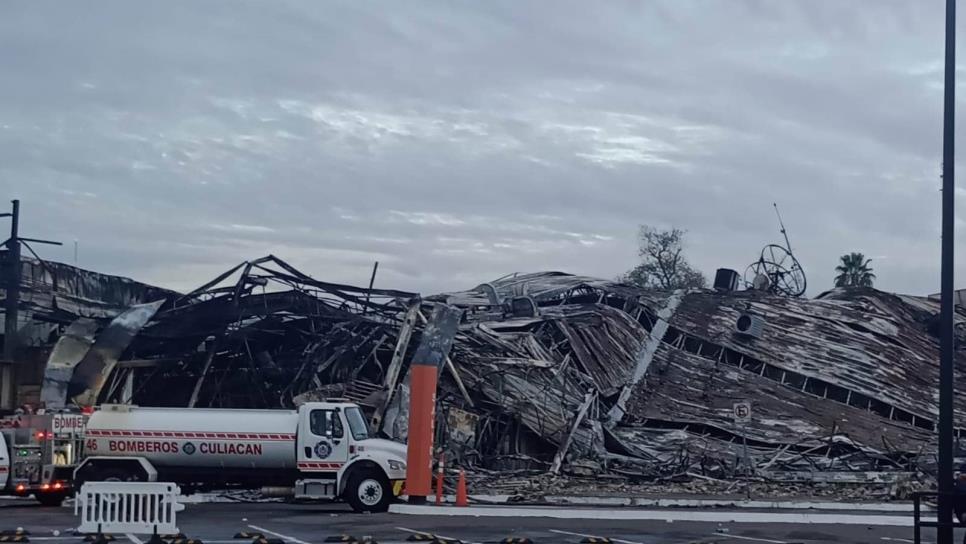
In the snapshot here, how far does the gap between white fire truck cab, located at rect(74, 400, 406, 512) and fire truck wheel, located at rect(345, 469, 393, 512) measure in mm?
21

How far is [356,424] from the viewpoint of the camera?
25656 mm

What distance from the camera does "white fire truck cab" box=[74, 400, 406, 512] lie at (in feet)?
81.5

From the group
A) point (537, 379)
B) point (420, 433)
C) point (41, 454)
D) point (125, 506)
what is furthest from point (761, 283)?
point (125, 506)

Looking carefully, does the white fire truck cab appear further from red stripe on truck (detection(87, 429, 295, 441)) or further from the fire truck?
the fire truck

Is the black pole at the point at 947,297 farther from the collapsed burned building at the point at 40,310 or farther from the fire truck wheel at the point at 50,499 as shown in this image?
the collapsed burned building at the point at 40,310

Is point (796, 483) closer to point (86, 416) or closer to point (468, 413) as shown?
point (468, 413)

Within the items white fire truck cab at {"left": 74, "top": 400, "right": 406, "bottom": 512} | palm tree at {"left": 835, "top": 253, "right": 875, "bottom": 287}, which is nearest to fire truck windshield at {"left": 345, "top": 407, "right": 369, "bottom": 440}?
white fire truck cab at {"left": 74, "top": 400, "right": 406, "bottom": 512}

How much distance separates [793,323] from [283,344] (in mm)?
18294

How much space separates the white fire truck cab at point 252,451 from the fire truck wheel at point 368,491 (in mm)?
21

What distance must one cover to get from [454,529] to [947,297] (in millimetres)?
10497

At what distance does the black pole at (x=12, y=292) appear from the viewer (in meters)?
36.6

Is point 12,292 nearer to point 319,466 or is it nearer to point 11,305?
point 11,305

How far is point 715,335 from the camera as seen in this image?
40312mm

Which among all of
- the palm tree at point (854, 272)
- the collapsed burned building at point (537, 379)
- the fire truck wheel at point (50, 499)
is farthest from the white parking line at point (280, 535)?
the palm tree at point (854, 272)
